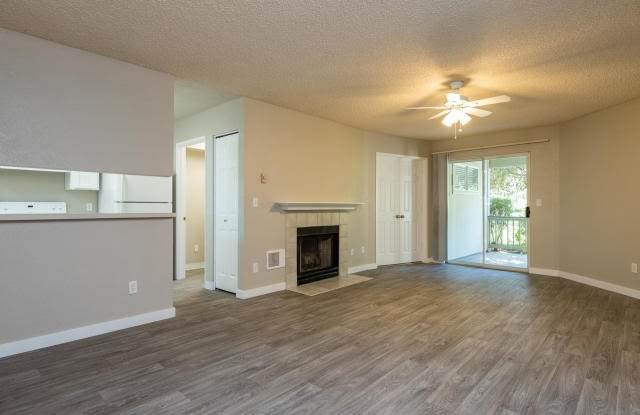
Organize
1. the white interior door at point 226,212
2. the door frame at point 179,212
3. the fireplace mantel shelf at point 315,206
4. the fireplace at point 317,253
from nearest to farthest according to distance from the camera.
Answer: the white interior door at point 226,212, the fireplace mantel shelf at point 315,206, the fireplace at point 317,253, the door frame at point 179,212

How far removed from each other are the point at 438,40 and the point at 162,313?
371 cm

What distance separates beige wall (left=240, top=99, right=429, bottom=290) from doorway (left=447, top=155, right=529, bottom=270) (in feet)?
6.51

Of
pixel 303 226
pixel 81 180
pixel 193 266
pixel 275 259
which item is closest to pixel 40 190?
pixel 81 180

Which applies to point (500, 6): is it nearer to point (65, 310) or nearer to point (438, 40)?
point (438, 40)

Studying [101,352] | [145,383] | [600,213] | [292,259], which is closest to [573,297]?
[600,213]

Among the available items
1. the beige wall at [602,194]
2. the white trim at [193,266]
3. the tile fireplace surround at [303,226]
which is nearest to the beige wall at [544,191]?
the beige wall at [602,194]

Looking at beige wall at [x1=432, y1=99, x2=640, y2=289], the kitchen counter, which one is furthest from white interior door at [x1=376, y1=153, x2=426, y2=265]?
the kitchen counter

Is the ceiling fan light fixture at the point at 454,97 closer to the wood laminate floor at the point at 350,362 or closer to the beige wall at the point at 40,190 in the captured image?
the wood laminate floor at the point at 350,362

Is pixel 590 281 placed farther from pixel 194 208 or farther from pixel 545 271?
pixel 194 208

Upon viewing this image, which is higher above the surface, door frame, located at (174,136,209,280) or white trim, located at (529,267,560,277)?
door frame, located at (174,136,209,280)

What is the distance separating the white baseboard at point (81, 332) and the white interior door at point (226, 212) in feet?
3.74

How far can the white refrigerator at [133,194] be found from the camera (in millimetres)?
3291

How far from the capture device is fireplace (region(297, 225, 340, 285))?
529cm

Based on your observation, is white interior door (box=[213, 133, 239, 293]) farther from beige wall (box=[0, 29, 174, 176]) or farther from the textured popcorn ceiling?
beige wall (box=[0, 29, 174, 176])
